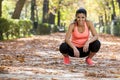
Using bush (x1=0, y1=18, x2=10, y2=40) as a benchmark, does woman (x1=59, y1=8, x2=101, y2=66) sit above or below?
above

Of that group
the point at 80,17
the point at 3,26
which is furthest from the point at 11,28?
the point at 80,17

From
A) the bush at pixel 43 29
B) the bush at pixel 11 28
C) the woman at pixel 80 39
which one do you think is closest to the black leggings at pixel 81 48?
the woman at pixel 80 39

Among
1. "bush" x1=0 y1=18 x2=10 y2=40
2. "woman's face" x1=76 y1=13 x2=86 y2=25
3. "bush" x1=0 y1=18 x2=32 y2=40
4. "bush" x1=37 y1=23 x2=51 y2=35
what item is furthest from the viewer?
"bush" x1=37 y1=23 x2=51 y2=35

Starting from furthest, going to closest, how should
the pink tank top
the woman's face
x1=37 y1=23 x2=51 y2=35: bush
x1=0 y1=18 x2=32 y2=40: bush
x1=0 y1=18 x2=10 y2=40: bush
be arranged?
x1=37 y1=23 x2=51 y2=35: bush < x1=0 y1=18 x2=32 y2=40: bush < x1=0 y1=18 x2=10 y2=40: bush < the pink tank top < the woman's face

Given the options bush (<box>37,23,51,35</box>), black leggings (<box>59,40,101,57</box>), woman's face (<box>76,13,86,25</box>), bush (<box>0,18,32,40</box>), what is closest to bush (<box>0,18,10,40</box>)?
bush (<box>0,18,32,40</box>)

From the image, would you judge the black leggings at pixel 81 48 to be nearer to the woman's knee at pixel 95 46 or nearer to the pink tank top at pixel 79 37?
the woman's knee at pixel 95 46

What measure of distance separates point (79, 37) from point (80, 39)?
2.7 inches

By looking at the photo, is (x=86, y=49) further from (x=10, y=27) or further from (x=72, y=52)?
(x=10, y=27)

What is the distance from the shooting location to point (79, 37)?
927 cm

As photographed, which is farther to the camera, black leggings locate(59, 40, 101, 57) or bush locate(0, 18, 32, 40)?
bush locate(0, 18, 32, 40)

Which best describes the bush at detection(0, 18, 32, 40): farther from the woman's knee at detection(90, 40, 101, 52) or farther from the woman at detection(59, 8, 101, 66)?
the woman's knee at detection(90, 40, 101, 52)

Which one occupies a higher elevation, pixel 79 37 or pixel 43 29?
pixel 79 37

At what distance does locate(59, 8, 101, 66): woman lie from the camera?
9.10 meters

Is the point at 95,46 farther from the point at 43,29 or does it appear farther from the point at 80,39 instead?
the point at 43,29
